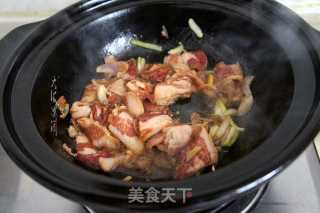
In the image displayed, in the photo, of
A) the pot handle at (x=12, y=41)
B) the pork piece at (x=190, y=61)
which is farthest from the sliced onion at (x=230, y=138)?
the pot handle at (x=12, y=41)

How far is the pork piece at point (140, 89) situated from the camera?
57.3 inches

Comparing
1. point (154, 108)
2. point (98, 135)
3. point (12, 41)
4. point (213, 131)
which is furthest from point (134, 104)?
point (12, 41)

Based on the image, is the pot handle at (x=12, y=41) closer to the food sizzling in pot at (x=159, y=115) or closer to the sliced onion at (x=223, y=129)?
the food sizzling in pot at (x=159, y=115)

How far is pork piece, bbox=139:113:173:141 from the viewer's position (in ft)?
4.30

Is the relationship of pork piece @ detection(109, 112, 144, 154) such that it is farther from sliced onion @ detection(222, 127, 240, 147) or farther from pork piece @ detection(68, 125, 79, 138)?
sliced onion @ detection(222, 127, 240, 147)

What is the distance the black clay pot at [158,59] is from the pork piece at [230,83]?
52 mm

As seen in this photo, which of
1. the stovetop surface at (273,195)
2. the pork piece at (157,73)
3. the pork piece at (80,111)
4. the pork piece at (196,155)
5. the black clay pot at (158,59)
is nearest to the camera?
the black clay pot at (158,59)

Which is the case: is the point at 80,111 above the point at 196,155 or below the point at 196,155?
above

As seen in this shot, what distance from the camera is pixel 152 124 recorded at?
4.33 ft

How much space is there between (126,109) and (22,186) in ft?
1.44

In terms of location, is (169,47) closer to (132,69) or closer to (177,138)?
(132,69)

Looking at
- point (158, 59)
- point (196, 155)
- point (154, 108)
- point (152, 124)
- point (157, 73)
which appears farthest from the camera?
point (158, 59)

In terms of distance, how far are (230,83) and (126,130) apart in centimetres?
43

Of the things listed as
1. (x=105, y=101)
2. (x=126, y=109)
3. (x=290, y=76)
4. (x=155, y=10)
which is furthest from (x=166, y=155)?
(x=155, y=10)
